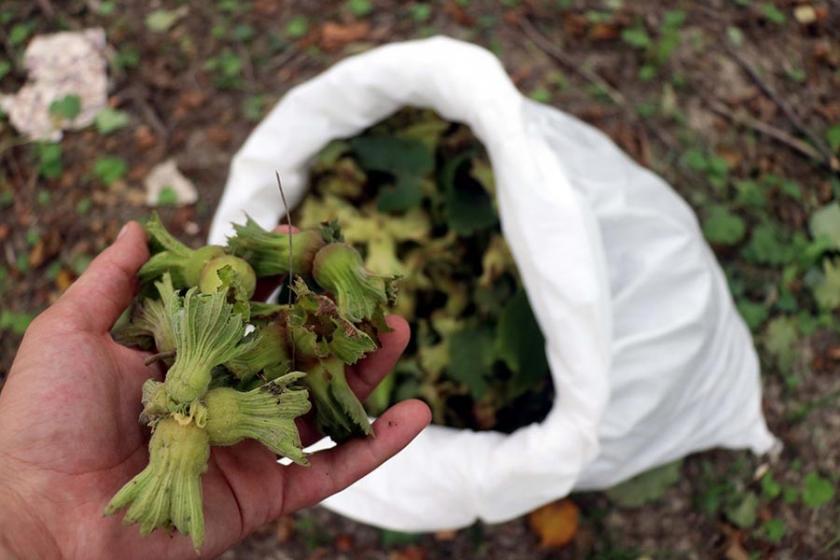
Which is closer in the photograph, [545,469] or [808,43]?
[545,469]

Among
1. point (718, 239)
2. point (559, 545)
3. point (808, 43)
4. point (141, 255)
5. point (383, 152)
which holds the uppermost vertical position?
point (141, 255)

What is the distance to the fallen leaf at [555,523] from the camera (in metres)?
1.66

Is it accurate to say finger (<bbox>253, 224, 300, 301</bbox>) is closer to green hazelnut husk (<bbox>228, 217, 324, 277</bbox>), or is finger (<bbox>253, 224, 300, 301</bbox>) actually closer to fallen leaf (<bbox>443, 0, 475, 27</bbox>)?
green hazelnut husk (<bbox>228, 217, 324, 277</bbox>)

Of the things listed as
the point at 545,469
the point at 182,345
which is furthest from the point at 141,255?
the point at 545,469

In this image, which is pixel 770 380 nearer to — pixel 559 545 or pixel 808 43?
pixel 559 545

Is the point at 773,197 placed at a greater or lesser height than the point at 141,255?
lesser

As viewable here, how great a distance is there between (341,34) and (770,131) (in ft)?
3.99

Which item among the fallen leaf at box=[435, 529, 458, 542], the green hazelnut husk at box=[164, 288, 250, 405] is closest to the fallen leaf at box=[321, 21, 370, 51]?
the fallen leaf at box=[435, 529, 458, 542]

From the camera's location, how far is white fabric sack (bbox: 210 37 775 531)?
1.37 meters

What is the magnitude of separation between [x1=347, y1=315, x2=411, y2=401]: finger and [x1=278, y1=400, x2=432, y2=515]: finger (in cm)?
8

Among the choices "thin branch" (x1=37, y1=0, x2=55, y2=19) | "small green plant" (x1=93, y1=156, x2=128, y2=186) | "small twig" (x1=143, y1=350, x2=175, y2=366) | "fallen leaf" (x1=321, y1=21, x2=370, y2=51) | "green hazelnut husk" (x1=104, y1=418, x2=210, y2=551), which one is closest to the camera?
"green hazelnut husk" (x1=104, y1=418, x2=210, y2=551)

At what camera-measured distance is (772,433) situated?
172cm

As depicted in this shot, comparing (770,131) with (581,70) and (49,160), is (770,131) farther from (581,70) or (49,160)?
(49,160)

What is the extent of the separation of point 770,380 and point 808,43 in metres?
1.00
